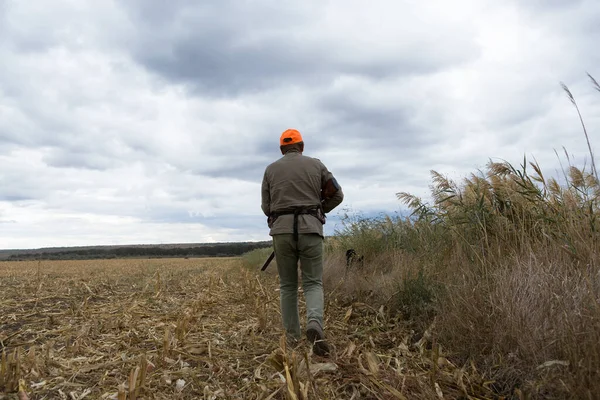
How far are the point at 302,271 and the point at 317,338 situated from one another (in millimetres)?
748

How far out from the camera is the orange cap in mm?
4871

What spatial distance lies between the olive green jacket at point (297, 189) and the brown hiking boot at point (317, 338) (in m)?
0.95

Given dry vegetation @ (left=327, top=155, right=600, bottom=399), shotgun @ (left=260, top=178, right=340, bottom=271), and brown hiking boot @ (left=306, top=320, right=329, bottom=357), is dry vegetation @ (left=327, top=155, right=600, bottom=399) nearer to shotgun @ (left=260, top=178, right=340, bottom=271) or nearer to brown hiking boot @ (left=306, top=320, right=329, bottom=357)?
brown hiking boot @ (left=306, top=320, right=329, bottom=357)

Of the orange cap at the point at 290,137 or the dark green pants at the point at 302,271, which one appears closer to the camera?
the dark green pants at the point at 302,271

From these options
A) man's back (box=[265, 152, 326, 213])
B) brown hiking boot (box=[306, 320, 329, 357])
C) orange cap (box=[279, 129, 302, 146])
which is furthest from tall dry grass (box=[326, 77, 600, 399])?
orange cap (box=[279, 129, 302, 146])

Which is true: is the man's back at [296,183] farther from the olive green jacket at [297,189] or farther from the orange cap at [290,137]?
the orange cap at [290,137]

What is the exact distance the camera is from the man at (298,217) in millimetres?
4527

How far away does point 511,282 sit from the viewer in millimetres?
3705

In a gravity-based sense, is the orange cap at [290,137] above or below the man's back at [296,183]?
above

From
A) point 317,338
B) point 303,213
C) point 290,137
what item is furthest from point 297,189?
point 317,338

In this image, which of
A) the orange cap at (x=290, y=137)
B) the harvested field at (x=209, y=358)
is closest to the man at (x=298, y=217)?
the orange cap at (x=290, y=137)

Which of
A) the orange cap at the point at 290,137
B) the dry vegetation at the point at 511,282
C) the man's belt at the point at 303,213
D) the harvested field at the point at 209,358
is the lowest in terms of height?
the harvested field at the point at 209,358

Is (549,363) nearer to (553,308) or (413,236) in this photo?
(553,308)

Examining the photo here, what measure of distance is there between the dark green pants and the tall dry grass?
1246mm
